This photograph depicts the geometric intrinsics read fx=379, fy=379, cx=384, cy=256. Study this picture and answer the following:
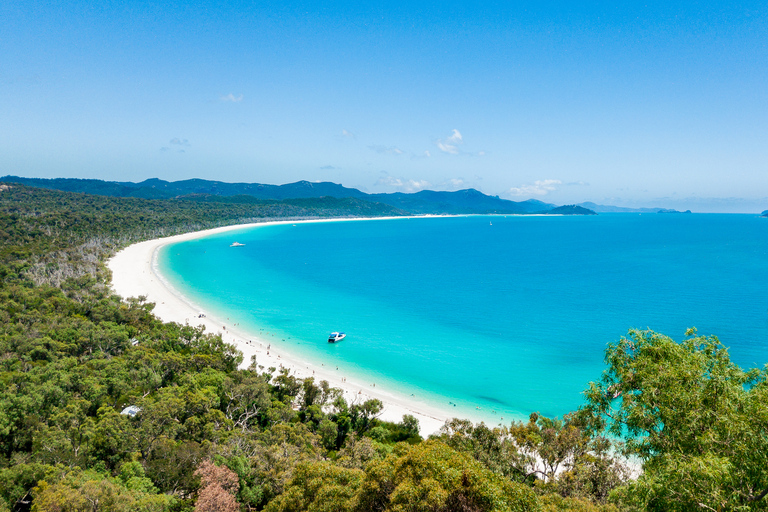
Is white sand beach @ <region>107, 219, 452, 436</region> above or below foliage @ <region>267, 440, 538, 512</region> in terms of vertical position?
below

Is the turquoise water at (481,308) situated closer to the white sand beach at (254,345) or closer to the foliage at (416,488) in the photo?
the white sand beach at (254,345)

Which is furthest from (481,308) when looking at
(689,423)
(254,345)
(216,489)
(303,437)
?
(689,423)

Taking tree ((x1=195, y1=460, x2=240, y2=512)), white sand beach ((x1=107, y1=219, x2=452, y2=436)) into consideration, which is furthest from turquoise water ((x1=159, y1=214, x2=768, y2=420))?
tree ((x1=195, y1=460, x2=240, y2=512))

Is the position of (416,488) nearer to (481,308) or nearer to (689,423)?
(689,423)

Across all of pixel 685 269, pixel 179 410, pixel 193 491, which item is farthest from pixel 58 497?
pixel 685 269

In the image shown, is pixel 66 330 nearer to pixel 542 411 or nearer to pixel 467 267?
pixel 542 411

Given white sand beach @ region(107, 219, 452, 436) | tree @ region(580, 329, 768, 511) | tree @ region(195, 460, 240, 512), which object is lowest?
white sand beach @ region(107, 219, 452, 436)

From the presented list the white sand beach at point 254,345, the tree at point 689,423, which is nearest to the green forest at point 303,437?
the tree at point 689,423

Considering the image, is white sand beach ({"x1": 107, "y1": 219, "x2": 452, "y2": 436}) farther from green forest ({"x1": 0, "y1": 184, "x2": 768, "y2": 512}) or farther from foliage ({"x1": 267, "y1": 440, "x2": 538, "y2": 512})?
foliage ({"x1": 267, "y1": 440, "x2": 538, "y2": 512})
